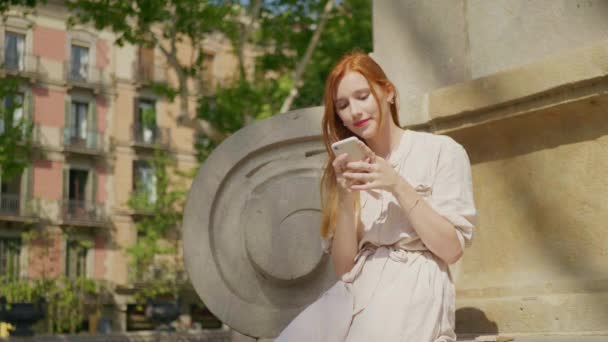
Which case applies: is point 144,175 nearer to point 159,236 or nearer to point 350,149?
point 159,236

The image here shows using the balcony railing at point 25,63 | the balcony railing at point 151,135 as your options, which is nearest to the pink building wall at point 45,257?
the balcony railing at point 151,135

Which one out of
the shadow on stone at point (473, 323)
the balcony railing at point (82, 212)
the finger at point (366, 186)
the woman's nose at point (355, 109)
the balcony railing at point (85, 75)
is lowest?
the shadow on stone at point (473, 323)

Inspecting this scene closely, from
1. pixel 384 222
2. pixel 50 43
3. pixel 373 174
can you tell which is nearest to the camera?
pixel 373 174

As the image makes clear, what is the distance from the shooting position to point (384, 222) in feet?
7.27

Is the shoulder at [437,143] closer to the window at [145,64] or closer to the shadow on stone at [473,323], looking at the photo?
the shadow on stone at [473,323]

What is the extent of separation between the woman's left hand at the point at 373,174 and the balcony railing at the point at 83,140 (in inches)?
1155

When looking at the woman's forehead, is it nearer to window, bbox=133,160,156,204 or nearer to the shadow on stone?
the shadow on stone

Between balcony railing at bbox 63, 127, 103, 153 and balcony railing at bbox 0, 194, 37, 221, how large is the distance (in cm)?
287

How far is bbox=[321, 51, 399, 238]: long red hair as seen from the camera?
2236 mm

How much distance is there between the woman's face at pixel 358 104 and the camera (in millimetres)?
2225

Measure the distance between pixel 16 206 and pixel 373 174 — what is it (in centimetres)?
2916

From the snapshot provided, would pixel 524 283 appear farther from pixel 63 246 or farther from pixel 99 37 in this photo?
pixel 99 37

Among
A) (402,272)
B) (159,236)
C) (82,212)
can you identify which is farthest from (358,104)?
(82,212)

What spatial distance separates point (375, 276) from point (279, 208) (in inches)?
37.7
